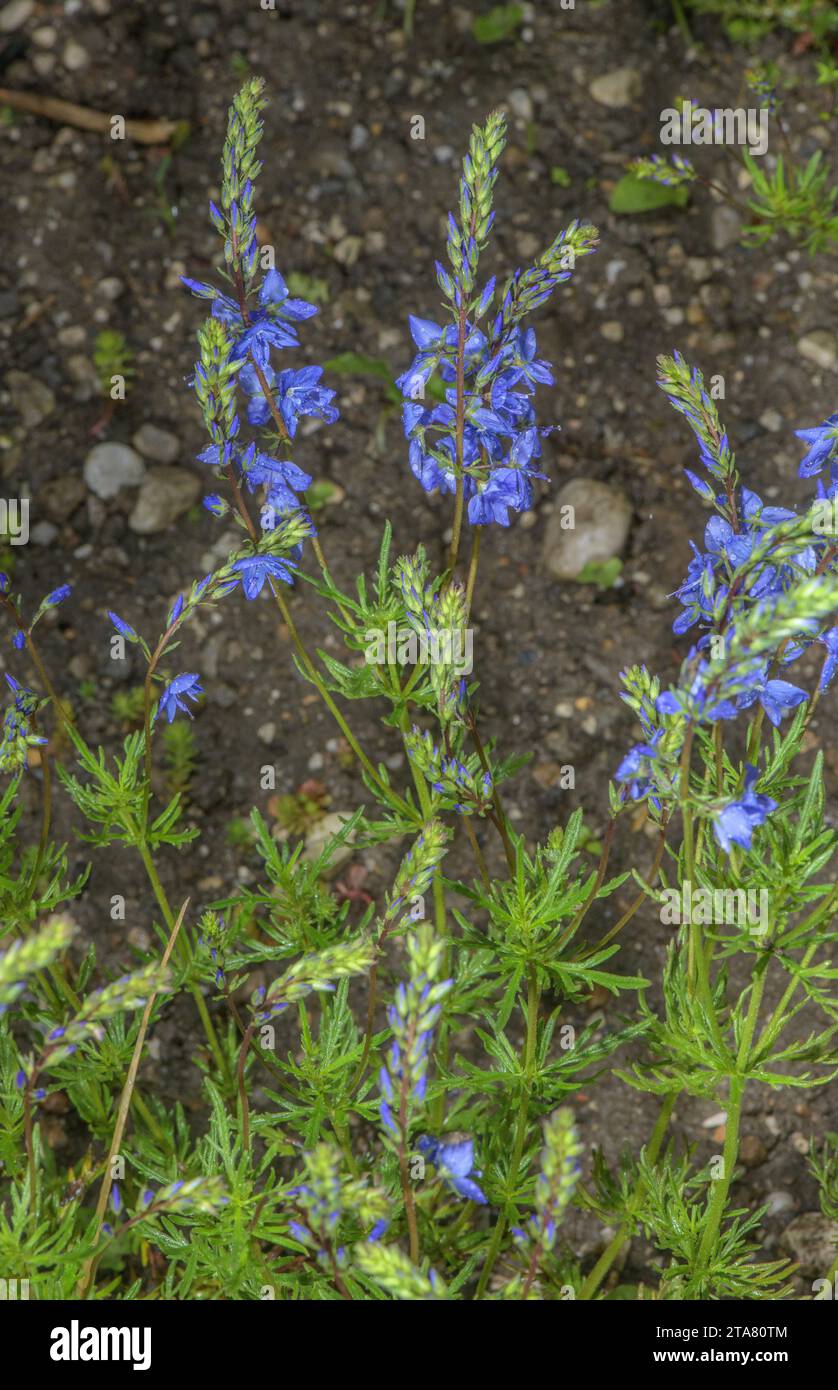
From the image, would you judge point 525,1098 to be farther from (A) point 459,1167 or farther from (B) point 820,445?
(B) point 820,445

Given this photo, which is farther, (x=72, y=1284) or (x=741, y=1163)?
(x=741, y=1163)

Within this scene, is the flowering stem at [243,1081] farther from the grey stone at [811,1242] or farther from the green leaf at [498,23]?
the green leaf at [498,23]

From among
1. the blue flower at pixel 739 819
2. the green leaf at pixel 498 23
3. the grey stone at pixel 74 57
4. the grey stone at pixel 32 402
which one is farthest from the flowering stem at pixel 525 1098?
the grey stone at pixel 74 57

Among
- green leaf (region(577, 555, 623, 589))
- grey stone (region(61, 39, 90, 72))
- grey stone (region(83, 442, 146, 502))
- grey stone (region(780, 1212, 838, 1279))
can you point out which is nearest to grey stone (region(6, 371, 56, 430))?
grey stone (region(83, 442, 146, 502))

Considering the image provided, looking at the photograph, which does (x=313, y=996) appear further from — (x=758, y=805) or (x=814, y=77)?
(x=814, y=77)

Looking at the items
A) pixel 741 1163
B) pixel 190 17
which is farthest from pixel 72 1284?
pixel 190 17

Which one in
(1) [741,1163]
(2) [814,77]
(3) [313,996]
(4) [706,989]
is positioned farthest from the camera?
(2) [814,77]

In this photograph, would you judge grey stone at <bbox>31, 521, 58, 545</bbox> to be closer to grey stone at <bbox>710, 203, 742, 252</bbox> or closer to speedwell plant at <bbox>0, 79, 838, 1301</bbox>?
speedwell plant at <bbox>0, 79, 838, 1301</bbox>
